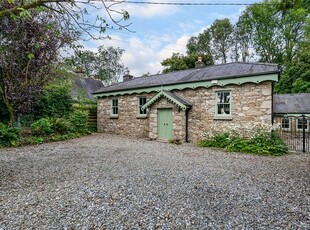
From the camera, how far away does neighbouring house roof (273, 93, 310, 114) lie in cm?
1819

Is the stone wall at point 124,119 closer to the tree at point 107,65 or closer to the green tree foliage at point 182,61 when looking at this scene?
the green tree foliage at point 182,61

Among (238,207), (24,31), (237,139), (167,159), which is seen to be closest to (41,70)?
(24,31)

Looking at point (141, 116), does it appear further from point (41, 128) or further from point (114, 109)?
point (41, 128)

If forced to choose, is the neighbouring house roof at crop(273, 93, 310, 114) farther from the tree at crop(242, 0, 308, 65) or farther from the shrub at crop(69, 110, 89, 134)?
the shrub at crop(69, 110, 89, 134)

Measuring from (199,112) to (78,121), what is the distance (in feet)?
25.9

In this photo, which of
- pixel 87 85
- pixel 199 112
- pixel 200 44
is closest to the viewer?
pixel 199 112

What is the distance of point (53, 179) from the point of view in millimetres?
4867

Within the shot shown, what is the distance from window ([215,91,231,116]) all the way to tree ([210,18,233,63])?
27.0 meters

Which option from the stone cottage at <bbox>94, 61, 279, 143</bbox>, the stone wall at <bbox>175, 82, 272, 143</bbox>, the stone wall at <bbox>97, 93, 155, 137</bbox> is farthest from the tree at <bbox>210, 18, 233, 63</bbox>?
the stone wall at <bbox>175, 82, 272, 143</bbox>

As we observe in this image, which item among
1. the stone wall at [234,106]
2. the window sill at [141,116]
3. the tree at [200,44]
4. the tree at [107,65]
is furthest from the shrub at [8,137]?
the tree at [200,44]

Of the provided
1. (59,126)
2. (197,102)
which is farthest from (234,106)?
(59,126)

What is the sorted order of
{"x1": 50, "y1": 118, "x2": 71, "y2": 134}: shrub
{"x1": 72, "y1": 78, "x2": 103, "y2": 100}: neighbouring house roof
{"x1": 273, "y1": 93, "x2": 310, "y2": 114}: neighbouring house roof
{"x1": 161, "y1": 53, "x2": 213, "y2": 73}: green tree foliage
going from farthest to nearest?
{"x1": 161, "y1": 53, "x2": 213, "y2": 73}: green tree foliage < {"x1": 72, "y1": 78, "x2": 103, "y2": 100}: neighbouring house roof < {"x1": 273, "y1": 93, "x2": 310, "y2": 114}: neighbouring house roof < {"x1": 50, "y1": 118, "x2": 71, "y2": 134}: shrub

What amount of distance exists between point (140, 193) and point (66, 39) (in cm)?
378

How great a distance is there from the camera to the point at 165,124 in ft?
39.1
